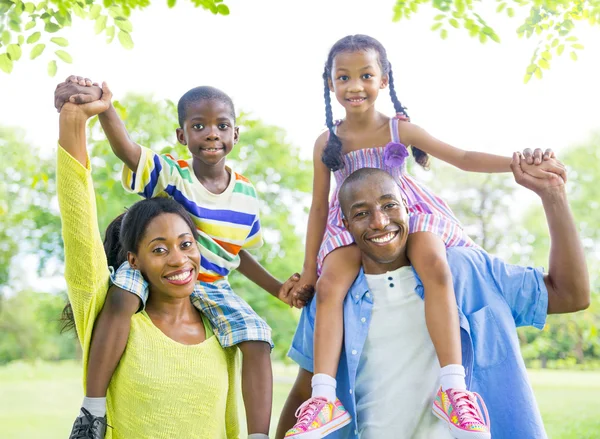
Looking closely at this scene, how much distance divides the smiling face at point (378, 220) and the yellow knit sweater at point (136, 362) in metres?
0.67

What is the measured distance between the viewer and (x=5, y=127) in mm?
13781

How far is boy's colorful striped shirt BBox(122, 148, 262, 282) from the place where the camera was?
8.99 ft

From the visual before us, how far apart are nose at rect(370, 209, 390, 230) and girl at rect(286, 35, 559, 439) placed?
0.05m

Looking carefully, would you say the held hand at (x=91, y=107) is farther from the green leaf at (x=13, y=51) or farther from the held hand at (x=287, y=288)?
the green leaf at (x=13, y=51)

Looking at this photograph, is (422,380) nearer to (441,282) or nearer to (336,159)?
(441,282)

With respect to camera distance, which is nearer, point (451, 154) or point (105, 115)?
point (105, 115)

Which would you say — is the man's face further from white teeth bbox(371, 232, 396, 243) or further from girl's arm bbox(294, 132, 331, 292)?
girl's arm bbox(294, 132, 331, 292)

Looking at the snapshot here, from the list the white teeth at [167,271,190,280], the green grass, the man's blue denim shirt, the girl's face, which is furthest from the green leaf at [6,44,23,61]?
the green grass

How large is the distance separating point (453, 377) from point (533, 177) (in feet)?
2.23

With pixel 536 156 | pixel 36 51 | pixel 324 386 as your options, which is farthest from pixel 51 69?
pixel 536 156

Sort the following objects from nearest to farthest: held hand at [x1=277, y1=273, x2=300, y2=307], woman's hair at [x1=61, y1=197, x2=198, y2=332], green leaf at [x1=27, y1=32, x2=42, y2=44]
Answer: woman's hair at [x1=61, y1=197, x2=198, y2=332], held hand at [x1=277, y1=273, x2=300, y2=307], green leaf at [x1=27, y1=32, x2=42, y2=44]

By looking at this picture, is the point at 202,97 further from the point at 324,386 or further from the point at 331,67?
the point at 324,386

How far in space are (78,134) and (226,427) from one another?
1.14m

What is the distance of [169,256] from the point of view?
2471mm
